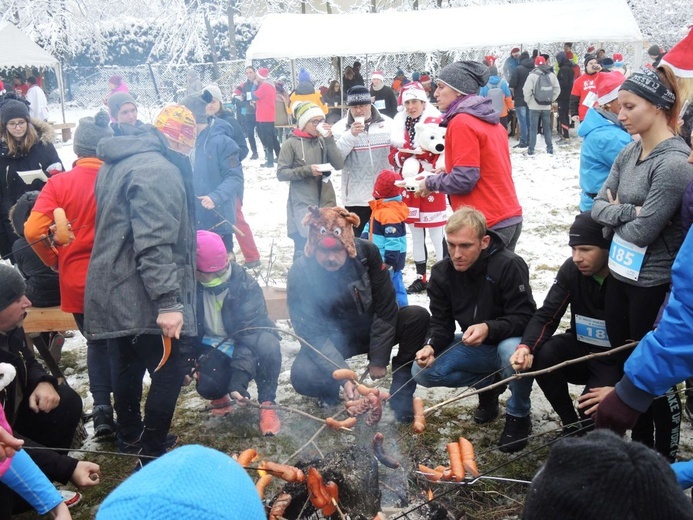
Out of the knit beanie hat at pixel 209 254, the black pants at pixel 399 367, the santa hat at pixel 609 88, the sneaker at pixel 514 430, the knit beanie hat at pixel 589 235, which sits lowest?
the sneaker at pixel 514 430

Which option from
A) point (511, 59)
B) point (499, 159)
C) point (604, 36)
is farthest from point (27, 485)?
point (511, 59)

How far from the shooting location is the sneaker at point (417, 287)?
5.94 metres

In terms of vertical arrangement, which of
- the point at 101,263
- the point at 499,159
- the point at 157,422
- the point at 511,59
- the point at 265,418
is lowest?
the point at 265,418

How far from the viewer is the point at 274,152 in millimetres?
14500

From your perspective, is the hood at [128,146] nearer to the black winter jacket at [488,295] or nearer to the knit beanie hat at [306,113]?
the black winter jacket at [488,295]

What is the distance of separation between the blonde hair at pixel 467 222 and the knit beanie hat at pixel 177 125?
1.63m

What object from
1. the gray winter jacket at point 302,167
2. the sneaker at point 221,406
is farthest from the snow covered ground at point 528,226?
the gray winter jacket at point 302,167

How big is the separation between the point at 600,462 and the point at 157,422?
8.81 ft

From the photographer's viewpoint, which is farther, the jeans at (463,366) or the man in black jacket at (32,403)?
the jeans at (463,366)

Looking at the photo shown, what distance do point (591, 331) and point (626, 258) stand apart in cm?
54

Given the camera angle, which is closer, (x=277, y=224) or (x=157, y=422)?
(x=157, y=422)

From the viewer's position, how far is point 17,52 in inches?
648

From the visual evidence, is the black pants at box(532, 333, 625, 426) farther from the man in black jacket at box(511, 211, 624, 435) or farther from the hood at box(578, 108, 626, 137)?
the hood at box(578, 108, 626, 137)

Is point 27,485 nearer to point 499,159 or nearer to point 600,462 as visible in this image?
point 600,462
